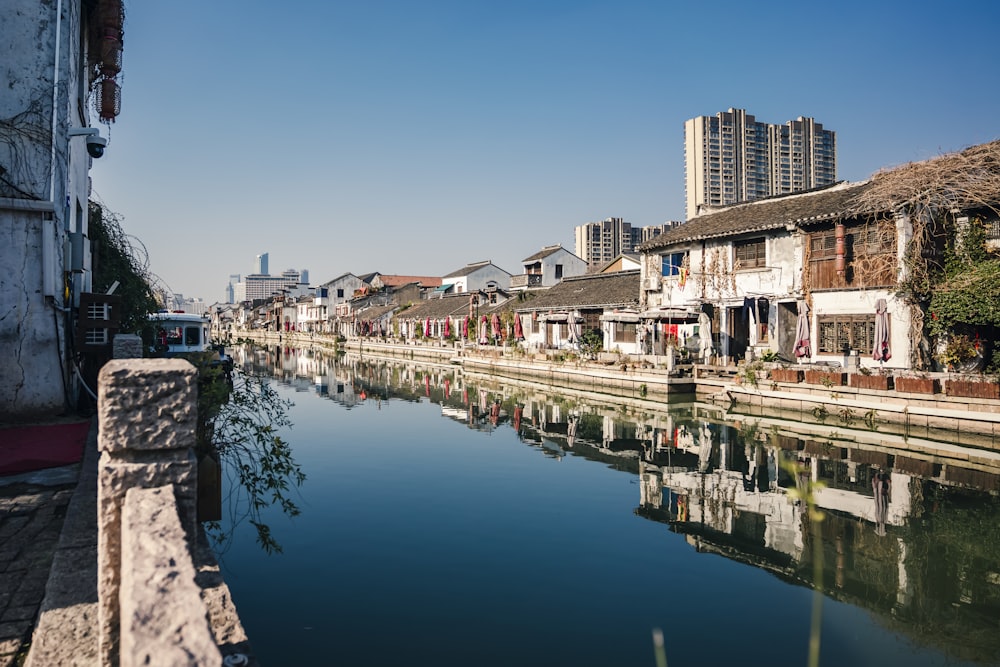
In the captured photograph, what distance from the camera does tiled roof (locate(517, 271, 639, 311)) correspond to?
28.6 meters

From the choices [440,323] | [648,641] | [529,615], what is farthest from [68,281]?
[440,323]

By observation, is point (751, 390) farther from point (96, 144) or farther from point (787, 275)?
point (96, 144)

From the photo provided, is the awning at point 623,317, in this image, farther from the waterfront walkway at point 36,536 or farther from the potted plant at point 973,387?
the waterfront walkway at point 36,536

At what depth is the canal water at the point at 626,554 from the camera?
5449 mm

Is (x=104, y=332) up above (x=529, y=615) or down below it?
above

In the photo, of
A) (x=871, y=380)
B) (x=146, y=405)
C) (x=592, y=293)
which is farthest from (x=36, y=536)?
(x=592, y=293)

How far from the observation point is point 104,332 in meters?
10.3

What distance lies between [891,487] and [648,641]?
727 centimetres

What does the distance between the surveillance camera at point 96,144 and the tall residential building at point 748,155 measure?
79.6m

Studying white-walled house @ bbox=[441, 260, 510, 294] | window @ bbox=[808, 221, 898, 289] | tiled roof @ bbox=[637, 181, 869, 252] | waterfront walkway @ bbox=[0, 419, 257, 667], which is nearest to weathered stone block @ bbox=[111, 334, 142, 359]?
waterfront walkway @ bbox=[0, 419, 257, 667]

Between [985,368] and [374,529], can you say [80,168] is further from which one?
[985,368]

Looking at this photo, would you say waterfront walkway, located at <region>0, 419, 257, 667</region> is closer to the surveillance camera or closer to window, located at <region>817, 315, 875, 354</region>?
the surveillance camera

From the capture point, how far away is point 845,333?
18719 mm

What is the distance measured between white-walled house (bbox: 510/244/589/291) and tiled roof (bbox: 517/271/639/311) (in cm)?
989
